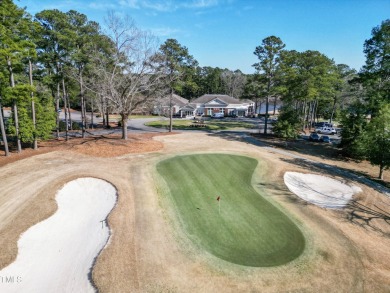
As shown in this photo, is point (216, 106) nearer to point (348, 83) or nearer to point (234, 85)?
point (234, 85)

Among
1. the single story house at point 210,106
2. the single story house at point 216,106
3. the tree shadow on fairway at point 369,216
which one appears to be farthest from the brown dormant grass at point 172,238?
the single story house at point 216,106

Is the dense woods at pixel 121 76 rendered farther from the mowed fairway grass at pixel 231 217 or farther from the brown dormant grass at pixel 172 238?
the mowed fairway grass at pixel 231 217

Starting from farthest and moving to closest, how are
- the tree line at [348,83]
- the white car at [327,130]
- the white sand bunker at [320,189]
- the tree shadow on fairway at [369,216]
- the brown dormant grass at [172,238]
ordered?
the white car at [327,130] < the tree line at [348,83] < the white sand bunker at [320,189] < the tree shadow on fairway at [369,216] < the brown dormant grass at [172,238]

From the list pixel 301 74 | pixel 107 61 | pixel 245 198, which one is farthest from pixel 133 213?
pixel 301 74

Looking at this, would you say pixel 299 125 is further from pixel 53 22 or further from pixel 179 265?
pixel 53 22

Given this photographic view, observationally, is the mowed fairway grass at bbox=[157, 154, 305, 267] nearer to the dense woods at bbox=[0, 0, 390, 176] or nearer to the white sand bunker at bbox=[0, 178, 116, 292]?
the white sand bunker at bbox=[0, 178, 116, 292]

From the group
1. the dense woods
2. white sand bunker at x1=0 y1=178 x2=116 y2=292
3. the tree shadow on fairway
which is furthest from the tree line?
white sand bunker at x1=0 y1=178 x2=116 y2=292

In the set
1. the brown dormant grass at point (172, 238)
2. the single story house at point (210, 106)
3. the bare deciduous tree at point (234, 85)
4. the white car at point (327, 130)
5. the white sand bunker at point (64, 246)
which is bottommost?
the white sand bunker at point (64, 246)
